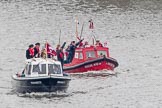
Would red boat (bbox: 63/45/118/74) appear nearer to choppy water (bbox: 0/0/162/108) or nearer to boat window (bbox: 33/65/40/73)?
choppy water (bbox: 0/0/162/108)

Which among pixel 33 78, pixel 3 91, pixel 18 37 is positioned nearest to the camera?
pixel 33 78

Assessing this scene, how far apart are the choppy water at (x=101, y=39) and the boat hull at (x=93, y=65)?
4.53ft

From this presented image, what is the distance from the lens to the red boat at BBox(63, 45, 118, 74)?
68125 mm

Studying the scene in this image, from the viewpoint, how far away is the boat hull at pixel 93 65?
223 ft

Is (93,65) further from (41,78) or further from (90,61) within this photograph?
(41,78)

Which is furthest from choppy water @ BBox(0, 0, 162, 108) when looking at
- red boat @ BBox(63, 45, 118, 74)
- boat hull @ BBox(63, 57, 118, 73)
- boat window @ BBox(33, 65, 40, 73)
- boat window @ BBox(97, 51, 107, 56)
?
boat window @ BBox(97, 51, 107, 56)

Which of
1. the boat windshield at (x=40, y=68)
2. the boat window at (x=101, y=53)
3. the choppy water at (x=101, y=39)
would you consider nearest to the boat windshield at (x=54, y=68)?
the boat windshield at (x=40, y=68)

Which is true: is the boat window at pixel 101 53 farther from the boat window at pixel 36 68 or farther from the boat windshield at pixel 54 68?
the boat window at pixel 36 68

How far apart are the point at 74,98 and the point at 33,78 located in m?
3.22

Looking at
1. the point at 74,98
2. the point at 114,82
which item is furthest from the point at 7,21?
the point at 74,98

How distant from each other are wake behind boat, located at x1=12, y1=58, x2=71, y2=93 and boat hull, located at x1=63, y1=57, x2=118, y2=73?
35.3 feet

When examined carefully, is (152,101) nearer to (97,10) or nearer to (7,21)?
(7,21)

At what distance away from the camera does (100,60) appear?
6800 cm

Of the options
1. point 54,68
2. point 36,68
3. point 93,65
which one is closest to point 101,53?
point 93,65
